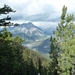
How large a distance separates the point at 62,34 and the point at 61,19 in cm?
266

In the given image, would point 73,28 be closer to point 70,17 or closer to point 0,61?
point 70,17

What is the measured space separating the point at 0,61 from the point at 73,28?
94.3ft

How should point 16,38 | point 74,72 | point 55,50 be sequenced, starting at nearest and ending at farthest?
point 74,72 < point 55,50 < point 16,38

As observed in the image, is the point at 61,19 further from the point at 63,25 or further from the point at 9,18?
the point at 9,18

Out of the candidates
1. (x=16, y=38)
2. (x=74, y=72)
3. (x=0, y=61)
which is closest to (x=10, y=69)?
(x=0, y=61)

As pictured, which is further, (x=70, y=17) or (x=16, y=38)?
(x=16, y=38)

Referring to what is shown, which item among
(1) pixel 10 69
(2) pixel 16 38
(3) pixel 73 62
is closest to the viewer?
(1) pixel 10 69

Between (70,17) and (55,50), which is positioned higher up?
(70,17)

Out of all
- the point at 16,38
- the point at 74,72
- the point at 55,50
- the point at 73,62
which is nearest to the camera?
the point at 73,62

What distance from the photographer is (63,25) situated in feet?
151

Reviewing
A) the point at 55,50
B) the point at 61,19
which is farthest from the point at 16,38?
the point at 61,19

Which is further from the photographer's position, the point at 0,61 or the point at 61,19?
the point at 61,19

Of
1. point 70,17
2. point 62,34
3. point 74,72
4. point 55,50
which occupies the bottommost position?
point 74,72

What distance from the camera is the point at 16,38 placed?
212 feet
